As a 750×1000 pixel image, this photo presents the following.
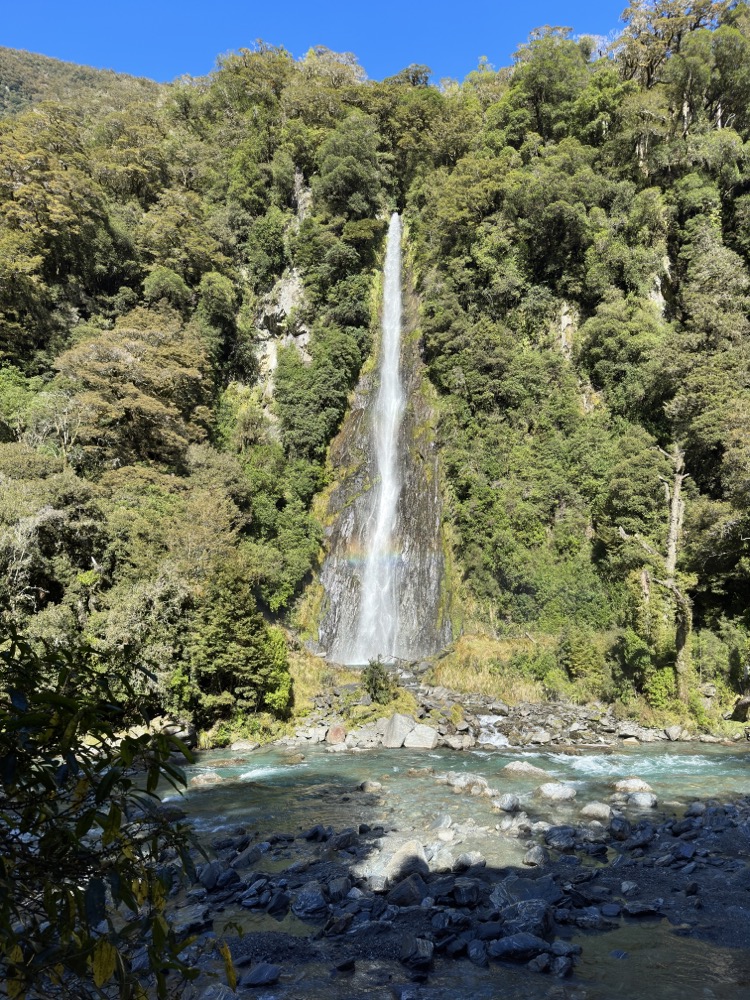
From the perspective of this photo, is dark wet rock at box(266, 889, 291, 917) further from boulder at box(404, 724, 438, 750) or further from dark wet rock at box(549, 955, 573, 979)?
boulder at box(404, 724, 438, 750)

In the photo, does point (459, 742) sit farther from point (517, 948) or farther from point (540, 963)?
point (540, 963)

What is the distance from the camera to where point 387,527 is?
1001 inches

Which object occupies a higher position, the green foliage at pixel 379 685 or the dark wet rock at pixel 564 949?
the dark wet rock at pixel 564 949

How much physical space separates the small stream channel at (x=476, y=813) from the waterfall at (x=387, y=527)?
8456 mm

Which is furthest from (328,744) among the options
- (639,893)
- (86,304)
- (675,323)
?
(86,304)

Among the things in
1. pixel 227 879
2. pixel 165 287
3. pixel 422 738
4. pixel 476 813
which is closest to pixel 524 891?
pixel 476 813

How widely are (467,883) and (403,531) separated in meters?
18.5

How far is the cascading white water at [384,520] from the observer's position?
23203 millimetres

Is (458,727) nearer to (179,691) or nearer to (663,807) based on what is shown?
(663,807)

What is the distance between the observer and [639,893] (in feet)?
21.7

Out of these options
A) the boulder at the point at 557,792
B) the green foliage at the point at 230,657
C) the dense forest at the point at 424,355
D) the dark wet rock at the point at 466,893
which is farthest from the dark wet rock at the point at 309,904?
the green foliage at the point at 230,657

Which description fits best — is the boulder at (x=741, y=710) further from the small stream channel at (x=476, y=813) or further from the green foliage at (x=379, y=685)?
the green foliage at (x=379, y=685)

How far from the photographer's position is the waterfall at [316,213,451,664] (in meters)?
23.0

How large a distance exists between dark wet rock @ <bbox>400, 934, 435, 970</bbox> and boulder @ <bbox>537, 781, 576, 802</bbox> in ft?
17.6
